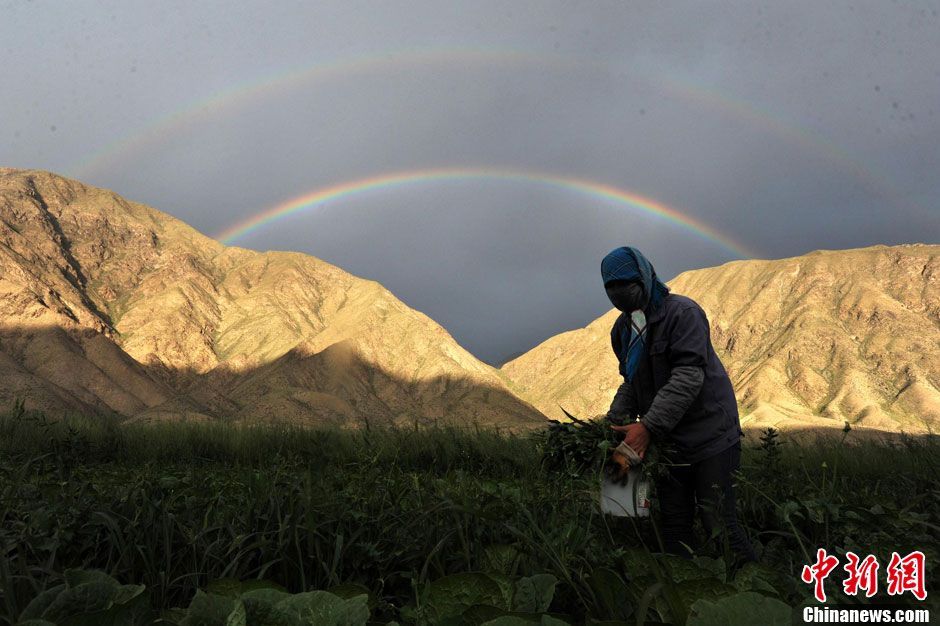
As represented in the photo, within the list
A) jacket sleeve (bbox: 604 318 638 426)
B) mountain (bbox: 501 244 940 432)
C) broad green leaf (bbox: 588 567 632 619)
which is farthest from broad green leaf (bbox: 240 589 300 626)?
mountain (bbox: 501 244 940 432)

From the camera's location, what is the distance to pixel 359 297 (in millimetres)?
100062

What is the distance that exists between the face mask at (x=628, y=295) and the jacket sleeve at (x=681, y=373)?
0.26 metres

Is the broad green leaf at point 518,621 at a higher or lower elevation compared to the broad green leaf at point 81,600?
higher

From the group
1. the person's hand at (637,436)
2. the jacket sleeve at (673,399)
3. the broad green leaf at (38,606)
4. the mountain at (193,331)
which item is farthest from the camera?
the mountain at (193,331)

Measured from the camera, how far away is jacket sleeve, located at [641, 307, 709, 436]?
3.15 m

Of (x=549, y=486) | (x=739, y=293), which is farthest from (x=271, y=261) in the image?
(x=549, y=486)

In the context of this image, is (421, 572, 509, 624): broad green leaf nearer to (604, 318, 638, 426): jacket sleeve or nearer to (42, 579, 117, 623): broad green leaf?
(42, 579, 117, 623): broad green leaf

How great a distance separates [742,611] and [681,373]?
8.22 ft

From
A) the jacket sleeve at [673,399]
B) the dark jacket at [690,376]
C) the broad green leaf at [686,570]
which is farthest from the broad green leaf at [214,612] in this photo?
the dark jacket at [690,376]

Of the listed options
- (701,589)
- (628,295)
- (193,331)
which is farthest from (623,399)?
(193,331)

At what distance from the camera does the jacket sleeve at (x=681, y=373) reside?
3148 millimetres

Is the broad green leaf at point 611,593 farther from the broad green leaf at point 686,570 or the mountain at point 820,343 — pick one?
the mountain at point 820,343

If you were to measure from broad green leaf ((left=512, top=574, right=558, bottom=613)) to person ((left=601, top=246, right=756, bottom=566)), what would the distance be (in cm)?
214

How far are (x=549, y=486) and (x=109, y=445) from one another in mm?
8051
